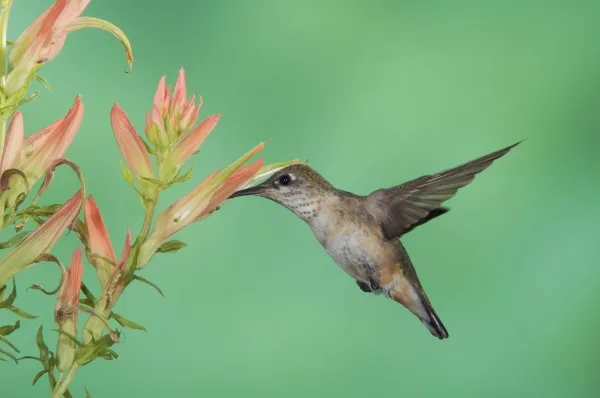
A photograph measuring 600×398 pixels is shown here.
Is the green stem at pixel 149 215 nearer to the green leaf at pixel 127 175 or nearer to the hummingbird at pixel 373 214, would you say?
the green leaf at pixel 127 175

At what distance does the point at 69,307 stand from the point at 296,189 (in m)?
0.41

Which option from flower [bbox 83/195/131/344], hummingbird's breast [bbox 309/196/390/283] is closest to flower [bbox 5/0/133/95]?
flower [bbox 83/195/131/344]

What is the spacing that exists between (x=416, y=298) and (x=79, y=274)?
68 centimetres

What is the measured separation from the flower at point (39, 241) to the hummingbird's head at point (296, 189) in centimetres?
35

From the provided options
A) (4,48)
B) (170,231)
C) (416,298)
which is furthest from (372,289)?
(4,48)

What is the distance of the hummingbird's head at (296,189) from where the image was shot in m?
0.89

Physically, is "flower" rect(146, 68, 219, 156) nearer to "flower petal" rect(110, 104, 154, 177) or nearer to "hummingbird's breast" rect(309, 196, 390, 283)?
"flower petal" rect(110, 104, 154, 177)

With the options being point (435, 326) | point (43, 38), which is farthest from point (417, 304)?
point (43, 38)

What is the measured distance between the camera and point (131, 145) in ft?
1.73

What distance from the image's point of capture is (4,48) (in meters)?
0.50

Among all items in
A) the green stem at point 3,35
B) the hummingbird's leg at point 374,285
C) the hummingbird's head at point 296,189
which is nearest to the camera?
the green stem at point 3,35

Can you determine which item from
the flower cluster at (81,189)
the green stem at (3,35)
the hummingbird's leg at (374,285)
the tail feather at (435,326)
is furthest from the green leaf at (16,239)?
the tail feather at (435,326)

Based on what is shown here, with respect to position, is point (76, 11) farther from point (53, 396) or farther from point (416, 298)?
point (416, 298)

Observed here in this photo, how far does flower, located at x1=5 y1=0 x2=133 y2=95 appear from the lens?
20.2 inches
